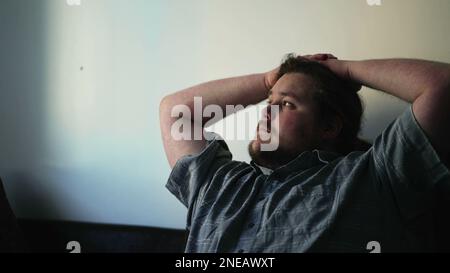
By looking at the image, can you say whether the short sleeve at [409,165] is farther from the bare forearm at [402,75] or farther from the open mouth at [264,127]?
the open mouth at [264,127]

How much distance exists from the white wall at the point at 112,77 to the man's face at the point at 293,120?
174 mm

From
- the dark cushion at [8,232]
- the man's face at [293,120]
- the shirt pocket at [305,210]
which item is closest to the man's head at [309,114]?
the man's face at [293,120]

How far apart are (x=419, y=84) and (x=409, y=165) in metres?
0.17

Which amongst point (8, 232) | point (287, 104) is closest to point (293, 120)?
point (287, 104)

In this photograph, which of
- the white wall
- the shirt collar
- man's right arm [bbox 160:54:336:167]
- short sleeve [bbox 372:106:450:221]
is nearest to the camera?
short sleeve [bbox 372:106:450:221]

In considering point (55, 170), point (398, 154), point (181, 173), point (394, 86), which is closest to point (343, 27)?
point (394, 86)

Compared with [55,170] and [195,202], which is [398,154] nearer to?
[195,202]

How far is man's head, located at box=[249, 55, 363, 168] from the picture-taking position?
3.01 feet

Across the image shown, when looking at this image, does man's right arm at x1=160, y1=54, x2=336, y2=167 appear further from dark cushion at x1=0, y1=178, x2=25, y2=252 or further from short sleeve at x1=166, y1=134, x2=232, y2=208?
dark cushion at x1=0, y1=178, x2=25, y2=252

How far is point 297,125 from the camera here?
35.9 inches

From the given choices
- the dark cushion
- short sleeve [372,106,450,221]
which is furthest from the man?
the dark cushion

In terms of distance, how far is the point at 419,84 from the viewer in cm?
77

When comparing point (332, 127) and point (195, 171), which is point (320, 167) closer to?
point (332, 127)
